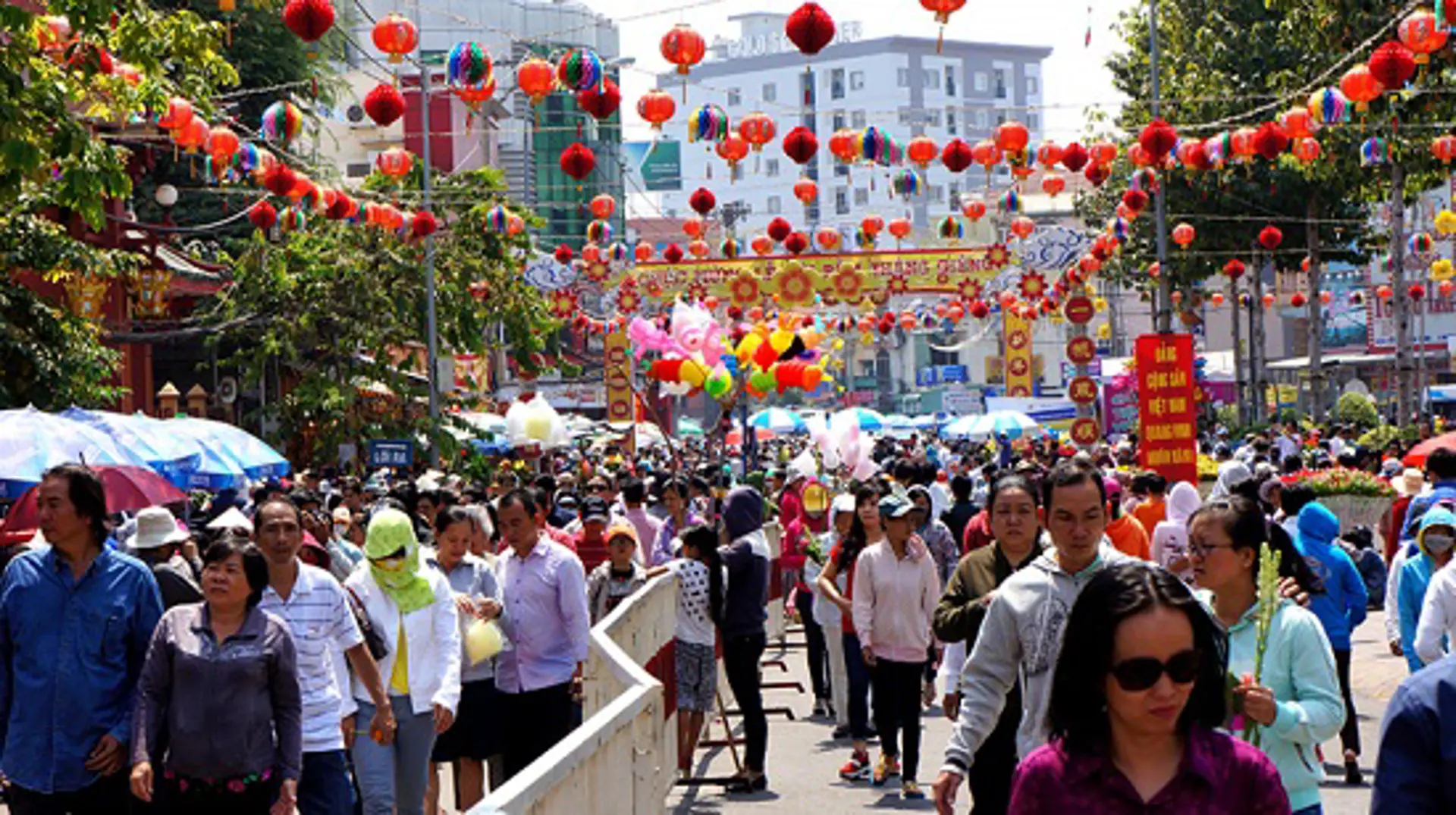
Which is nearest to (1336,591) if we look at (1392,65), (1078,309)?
(1392,65)

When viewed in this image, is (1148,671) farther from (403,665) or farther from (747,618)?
(747,618)

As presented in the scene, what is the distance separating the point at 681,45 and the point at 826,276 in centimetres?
2787

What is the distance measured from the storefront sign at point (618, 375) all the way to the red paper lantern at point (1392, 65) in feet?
93.6

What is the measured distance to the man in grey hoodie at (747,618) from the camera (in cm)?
1235

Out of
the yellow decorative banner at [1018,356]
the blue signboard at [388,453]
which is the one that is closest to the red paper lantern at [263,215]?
the blue signboard at [388,453]

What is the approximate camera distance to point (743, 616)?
12.9 m

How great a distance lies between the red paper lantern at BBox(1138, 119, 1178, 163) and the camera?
23.6 m

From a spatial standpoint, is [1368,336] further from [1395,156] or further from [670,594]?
[670,594]

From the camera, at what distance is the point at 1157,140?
23.7 metres

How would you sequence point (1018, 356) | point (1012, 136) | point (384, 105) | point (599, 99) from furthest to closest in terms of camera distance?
point (1018, 356) → point (1012, 136) → point (384, 105) → point (599, 99)

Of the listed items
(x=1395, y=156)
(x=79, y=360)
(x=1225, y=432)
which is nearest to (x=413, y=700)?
(x=79, y=360)

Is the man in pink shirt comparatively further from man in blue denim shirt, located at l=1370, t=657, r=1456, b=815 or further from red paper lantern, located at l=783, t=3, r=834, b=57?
man in blue denim shirt, located at l=1370, t=657, r=1456, b=815

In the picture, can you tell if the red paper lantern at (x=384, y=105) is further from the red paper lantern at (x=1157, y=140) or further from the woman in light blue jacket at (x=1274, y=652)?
the woman in light blue jacket at (x=1274, y=652)

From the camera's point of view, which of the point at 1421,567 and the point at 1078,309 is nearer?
the point at 1421,567
